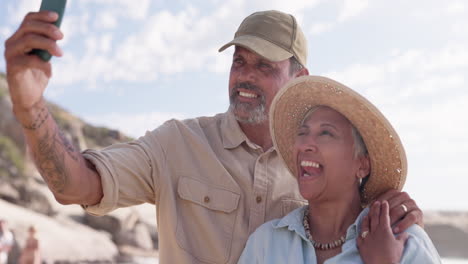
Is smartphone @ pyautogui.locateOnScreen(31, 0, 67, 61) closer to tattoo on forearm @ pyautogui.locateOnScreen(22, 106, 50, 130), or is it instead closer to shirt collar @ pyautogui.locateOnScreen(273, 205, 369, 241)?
tattoo on forearm @ pyautogui.locateOnScreen(22, 106, 50, 130)

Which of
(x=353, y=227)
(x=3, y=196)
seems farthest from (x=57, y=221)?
(x=353, y=227)

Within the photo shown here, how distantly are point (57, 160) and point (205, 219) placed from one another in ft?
3.21

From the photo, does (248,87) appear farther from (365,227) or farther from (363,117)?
(365,227)

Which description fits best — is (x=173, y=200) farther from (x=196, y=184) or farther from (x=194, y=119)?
(x=194, y=119)

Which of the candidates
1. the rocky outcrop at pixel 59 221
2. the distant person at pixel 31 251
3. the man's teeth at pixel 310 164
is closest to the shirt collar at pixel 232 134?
the man's teeth at pixel 310 164

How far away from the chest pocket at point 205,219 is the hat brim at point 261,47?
80cm

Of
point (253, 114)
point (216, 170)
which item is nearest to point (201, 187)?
point (216, 170)

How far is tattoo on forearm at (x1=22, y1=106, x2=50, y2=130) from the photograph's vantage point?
7.20 ft

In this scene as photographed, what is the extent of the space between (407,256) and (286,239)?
23.0 inches

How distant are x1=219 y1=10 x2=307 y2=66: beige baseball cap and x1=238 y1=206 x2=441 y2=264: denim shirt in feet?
3.23

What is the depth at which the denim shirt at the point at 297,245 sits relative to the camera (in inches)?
98.3

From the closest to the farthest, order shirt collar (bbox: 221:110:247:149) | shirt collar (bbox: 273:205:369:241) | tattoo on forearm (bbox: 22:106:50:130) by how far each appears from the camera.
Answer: tattoo on forearm (bbox: 22:106:50:130) < shirt collar (bbox: 273:205:369:241) < shirt collar (bbox: 221:110:247:149)

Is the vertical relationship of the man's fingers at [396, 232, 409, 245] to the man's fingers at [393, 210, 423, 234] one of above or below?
below

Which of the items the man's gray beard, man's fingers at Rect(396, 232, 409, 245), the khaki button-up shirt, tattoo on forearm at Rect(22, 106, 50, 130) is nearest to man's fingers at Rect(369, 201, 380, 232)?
man's fingers at Rect(396, 232, 409, 245)
